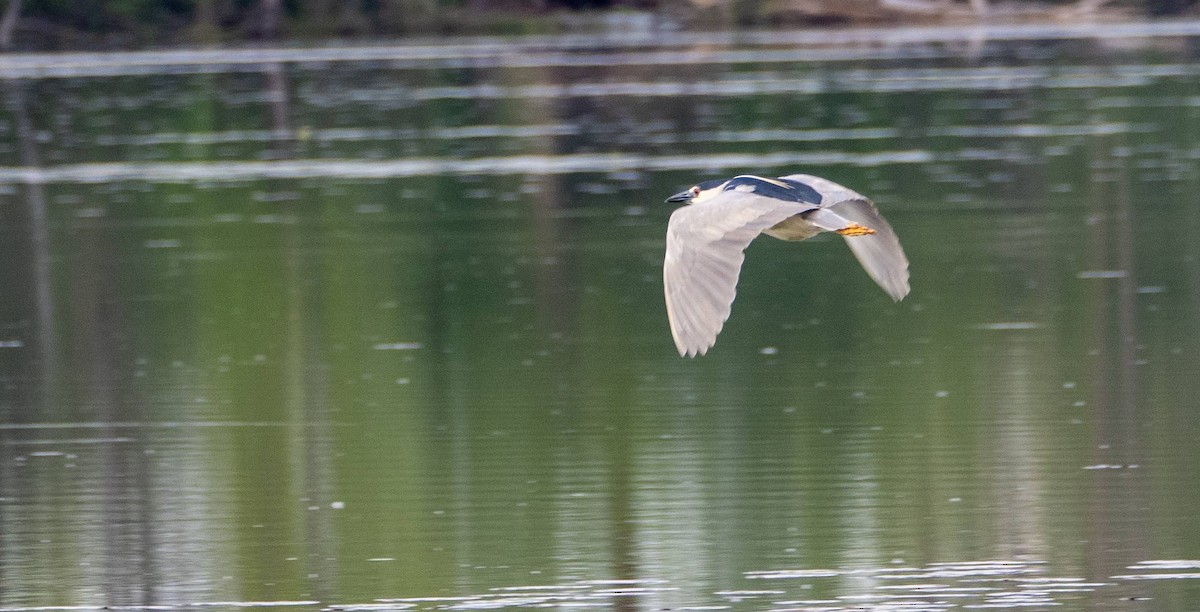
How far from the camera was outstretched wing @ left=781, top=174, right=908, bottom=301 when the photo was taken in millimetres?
7676

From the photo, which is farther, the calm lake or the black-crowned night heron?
the calm lake

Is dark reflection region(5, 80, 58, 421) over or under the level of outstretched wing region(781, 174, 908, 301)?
under

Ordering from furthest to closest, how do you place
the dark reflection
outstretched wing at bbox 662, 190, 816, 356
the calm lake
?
the dark reflection, the calm lake, outstretched wing at bbox 662, 190, 816, 356

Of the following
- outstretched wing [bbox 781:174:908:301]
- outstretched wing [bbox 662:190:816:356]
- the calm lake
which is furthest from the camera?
the calm lake

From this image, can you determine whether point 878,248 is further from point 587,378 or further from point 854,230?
point 587,378

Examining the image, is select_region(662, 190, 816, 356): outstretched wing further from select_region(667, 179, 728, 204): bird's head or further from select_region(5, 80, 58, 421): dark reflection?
select_region(5, 80, 58, 421): dark reflection

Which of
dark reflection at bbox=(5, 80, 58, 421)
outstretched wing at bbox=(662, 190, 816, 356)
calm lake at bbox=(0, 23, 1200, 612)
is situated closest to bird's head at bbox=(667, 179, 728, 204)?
outstretched wing at bbox=(662, 190, 816, 356)

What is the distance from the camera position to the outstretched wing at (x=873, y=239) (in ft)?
25.2

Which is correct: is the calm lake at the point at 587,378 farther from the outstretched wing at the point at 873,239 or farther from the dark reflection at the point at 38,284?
the outstretched wing at the point at 873,239

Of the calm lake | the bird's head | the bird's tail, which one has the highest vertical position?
the bird's head

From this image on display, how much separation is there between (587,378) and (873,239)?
13.8 ft

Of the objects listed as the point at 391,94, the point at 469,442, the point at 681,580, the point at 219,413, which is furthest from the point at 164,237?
the point at 391,94

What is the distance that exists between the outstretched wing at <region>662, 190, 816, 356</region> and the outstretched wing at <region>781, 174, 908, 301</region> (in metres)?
0.35

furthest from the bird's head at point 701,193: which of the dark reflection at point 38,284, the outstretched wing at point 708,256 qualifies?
the dark reflection at point 38,284
